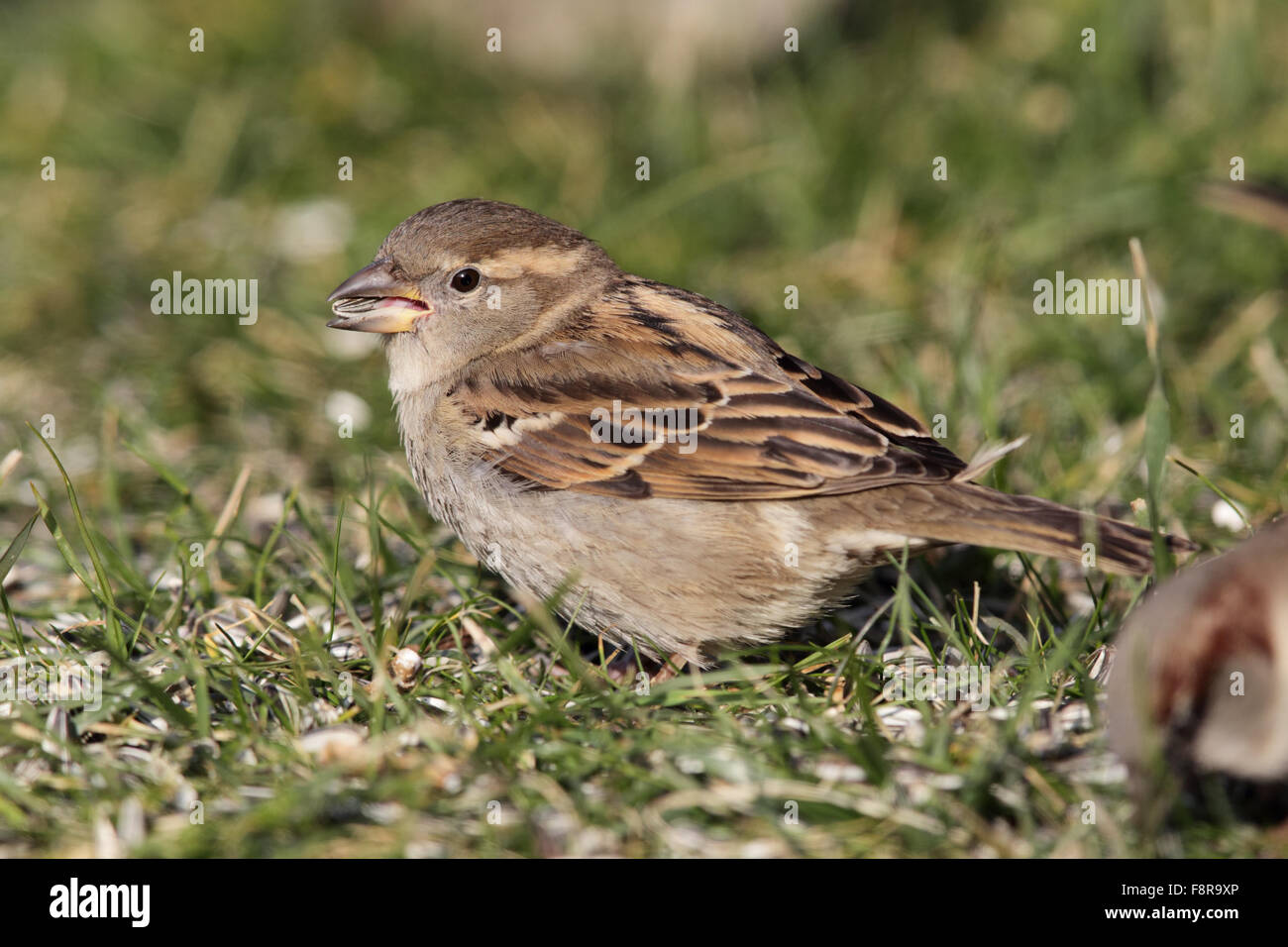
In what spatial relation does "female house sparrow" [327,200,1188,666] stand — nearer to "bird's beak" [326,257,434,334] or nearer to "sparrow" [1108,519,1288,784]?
"bird's beak" [326,257,434,334]

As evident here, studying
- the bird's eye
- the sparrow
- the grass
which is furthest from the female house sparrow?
the sparrow

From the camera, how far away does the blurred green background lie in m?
5.70

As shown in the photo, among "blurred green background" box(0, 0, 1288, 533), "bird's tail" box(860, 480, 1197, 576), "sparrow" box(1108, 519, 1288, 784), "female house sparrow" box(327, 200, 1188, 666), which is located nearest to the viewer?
"sparrow" box(1108, 519, 1288, 784)

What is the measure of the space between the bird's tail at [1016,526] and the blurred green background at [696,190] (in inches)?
48.6

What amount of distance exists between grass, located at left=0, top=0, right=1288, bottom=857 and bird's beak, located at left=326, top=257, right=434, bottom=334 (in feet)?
1.46

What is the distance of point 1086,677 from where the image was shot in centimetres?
346

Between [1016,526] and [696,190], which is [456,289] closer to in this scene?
[1016,526]

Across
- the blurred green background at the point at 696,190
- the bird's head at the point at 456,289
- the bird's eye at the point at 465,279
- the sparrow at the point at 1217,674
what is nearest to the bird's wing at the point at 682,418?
the bird's head at the point at 456,289

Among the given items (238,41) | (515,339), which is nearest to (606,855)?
(515,339)

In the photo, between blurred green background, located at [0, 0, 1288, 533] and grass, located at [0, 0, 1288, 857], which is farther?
blurred green background, located at [0, 0, 1288, 533]

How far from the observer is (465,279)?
440 centimetres

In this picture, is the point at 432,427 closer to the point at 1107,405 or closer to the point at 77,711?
the point at 77,711

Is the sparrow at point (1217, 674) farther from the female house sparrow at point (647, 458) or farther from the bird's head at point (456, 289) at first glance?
the bird's head at point (456, 289)

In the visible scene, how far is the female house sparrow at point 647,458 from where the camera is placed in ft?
12.2
